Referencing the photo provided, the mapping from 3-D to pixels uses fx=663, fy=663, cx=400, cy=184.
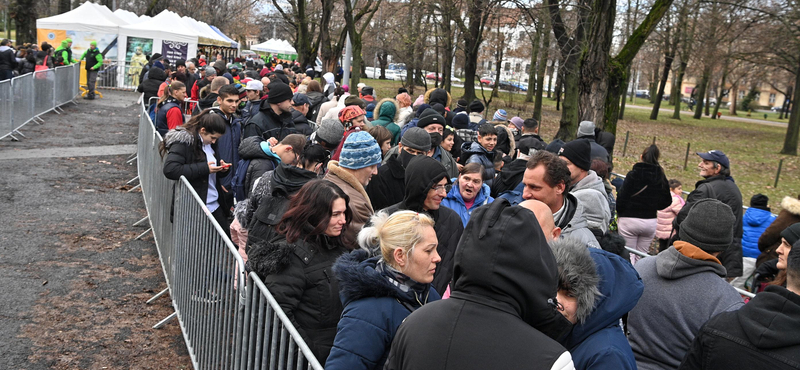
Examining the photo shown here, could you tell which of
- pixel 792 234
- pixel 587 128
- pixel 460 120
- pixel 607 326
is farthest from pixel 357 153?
pixel 587 128

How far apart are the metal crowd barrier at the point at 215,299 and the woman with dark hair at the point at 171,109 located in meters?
1.93

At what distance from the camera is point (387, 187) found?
532 cm

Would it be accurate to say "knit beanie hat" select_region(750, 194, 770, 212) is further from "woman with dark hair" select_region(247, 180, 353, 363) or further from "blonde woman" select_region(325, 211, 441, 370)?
"blonde woman" select_region(325, 211, 441, 370)

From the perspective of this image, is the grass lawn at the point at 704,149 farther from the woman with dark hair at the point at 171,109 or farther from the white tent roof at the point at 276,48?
the woman with dark hair at the point at 171,109

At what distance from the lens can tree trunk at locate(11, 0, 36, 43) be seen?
2920 centimetres

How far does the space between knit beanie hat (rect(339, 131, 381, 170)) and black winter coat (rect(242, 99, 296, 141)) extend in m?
3.08

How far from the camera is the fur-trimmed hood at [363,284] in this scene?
271 cm

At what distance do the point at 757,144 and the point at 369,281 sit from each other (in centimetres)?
3353

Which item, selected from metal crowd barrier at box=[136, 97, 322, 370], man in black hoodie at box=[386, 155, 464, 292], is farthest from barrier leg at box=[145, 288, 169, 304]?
man in black hoodie at box=[386, 155, 464, 292]

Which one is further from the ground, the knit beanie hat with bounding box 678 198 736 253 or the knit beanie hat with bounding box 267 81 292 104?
the knit beanie hat with bounding box 267 81 292 104

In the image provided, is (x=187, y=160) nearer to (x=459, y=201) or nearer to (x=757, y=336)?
(x=459, y=201)

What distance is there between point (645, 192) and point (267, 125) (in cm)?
430

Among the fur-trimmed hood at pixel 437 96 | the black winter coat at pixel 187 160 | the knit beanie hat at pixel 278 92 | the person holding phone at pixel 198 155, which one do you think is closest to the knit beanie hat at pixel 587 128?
the fur-trimmed hood at pixel 437 96

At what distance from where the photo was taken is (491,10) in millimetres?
22078
